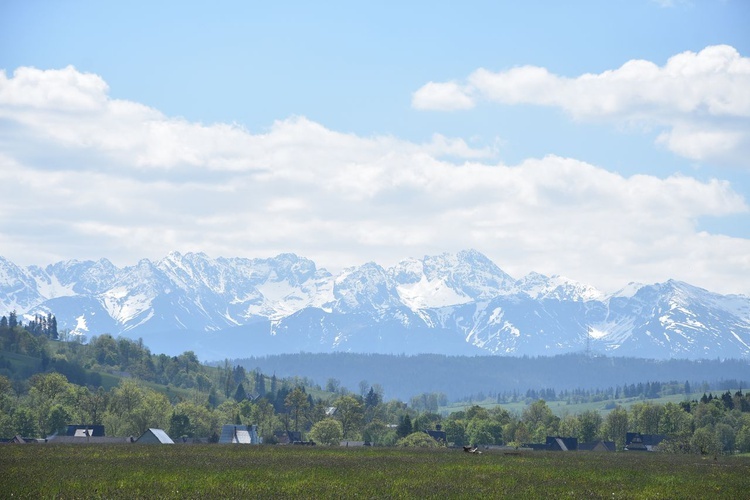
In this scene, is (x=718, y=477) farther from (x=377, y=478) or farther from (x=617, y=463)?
(x=377, y=478)

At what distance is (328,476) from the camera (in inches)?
3287

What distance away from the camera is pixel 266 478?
79.9 m

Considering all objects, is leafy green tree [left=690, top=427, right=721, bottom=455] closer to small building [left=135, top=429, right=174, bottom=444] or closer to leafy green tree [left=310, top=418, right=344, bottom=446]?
leafy green tree [left=310, top=418, right=344, bottom=446]

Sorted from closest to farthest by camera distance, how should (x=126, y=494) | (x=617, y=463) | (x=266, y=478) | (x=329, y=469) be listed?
1. (x=126, y=494)
2. (x=266, y=478)
3. (x=329, y=469)
4. (x=617, y=463)

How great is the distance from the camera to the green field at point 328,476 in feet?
229

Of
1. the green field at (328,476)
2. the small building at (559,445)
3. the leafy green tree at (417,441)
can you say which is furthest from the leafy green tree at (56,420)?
the small building at (559,445)

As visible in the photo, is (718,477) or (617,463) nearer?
(718,477)

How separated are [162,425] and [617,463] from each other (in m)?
100

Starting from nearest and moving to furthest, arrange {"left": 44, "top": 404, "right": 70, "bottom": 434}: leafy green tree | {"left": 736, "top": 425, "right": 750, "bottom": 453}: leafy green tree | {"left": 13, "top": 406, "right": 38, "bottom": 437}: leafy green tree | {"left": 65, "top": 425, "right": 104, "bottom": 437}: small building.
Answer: {"left": 65, "top": 425, "right": 104, "bottom": 437}: small building, {"left": 13, "top": 406, "right": 38, "bottom": 437}: leafy green tree, {"left": 44, "top": 404, "right": 70, "bottom": 434}: leafy green tree, {"left": 736, "top": 425, "right": 750, "bottom": 453}: leafy green tree

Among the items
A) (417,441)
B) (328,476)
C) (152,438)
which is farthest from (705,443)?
(328,476)

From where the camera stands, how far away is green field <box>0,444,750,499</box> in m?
69.8

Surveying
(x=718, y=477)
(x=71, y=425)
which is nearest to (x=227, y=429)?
(x=71, y=425)

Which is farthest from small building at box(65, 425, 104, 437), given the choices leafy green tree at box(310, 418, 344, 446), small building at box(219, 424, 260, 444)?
leafy green tree at box(310, 418, 344, 446)

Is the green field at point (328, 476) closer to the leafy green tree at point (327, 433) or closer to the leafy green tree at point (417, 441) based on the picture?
the leafy green tree at point (417, 441)
